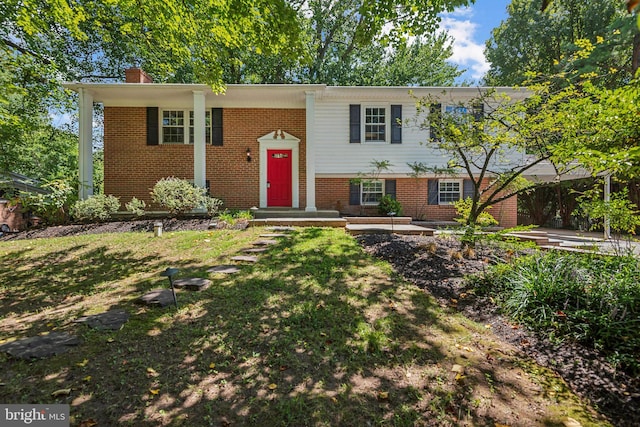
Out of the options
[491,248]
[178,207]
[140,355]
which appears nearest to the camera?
[140,355]

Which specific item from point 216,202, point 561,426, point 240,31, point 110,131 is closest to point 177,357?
point 561,426

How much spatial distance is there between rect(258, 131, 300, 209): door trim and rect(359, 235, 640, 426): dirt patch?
231 inches

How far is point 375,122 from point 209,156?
254 inches

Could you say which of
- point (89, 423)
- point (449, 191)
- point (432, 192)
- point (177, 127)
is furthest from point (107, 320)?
point (449, 191)

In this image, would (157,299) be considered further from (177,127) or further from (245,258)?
(177,127)

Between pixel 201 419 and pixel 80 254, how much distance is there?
583 cm

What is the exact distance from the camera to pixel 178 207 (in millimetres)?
9328

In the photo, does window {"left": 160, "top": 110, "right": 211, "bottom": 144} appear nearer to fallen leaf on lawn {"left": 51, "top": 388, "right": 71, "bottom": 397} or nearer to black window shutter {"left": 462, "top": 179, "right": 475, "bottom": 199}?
black window shutter {"left": 462, "top": 179, "right": 475, "bottom": 199}

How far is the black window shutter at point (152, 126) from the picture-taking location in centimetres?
1166

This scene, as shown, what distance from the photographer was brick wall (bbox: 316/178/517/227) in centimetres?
1212

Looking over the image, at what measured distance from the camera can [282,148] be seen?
12.0 m

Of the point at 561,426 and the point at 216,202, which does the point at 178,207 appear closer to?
the point at 216,202

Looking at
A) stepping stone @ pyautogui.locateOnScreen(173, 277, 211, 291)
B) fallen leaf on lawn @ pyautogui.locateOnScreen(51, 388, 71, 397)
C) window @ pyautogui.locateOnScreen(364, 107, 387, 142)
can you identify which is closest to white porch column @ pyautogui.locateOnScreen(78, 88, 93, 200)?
stepping stone @ pyautogui.locateOnScreen(173, 277, 211, 291)

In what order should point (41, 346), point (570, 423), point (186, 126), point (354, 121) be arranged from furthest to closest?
point (186, 126)
point (354, 121)
point (41, 346)
point (570, 423)
